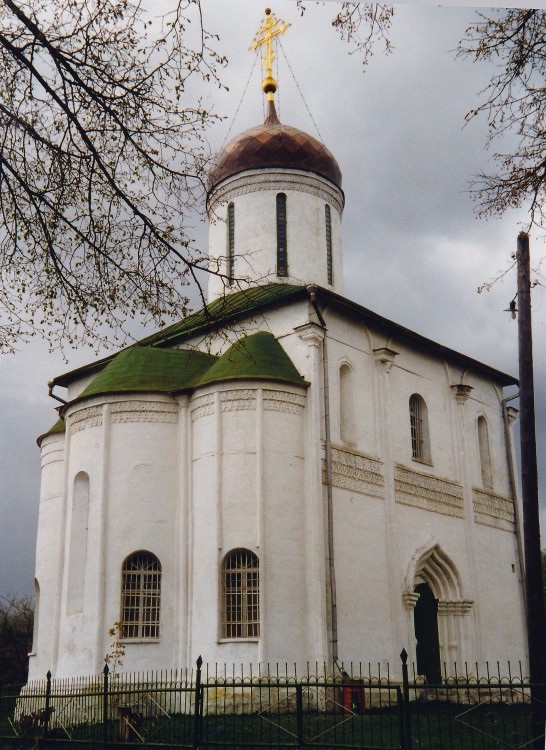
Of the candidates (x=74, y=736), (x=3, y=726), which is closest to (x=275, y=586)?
(x=74, y=736)

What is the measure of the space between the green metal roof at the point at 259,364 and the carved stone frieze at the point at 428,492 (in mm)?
2802

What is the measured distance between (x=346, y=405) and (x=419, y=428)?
2.28 metres

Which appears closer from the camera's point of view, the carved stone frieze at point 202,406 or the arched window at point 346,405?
the carved stone frieze at point 202,406

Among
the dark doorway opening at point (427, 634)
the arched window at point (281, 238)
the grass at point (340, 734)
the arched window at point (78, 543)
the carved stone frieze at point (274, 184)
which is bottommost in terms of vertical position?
the grass at point (340, 734)

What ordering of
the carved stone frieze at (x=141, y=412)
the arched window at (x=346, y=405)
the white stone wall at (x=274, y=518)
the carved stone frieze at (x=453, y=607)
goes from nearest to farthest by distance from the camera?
the white stone wall at (x=274, y=518), the carved stone frieze at (x=141, y=412), the arched window at (x=346, y=405), the carved stone frieze at (x=453, y=607)

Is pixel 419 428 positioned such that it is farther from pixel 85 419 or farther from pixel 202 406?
pixel 85 419

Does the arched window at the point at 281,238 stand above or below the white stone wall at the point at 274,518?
above

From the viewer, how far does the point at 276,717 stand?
11.5 m

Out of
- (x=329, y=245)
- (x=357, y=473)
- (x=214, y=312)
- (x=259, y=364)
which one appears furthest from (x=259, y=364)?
(x=329, y=245)

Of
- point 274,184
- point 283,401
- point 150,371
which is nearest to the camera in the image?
point 283,401

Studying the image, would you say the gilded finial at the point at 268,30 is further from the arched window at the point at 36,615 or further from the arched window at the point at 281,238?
the arched window at the point at 36,615

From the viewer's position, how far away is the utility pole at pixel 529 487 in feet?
27.3

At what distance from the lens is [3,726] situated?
12859 millimetres

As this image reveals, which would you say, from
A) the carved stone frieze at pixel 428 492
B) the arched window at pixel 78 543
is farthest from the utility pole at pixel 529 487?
the arched window at pixel 78 543
